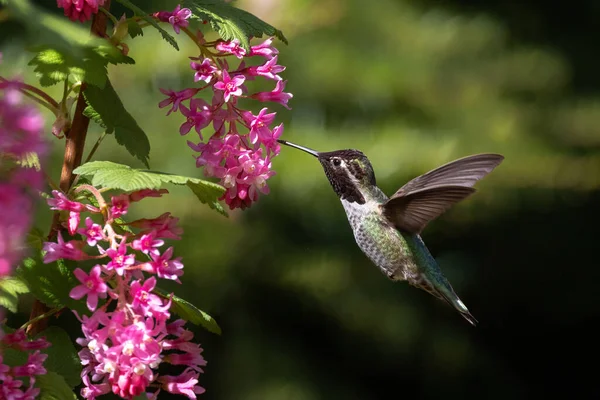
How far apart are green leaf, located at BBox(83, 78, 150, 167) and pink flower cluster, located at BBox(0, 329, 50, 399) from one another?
314 millimetres

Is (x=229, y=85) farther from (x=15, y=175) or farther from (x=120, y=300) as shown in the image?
(x=15, y=175)

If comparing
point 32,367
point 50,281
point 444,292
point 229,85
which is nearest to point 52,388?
point 32,367

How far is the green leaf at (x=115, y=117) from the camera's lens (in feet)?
4.50

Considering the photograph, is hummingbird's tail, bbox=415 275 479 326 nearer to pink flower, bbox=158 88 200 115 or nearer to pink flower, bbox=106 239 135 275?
pink flower, bbox=158 88 200 115

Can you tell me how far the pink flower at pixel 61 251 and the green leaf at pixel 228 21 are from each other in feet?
1.18

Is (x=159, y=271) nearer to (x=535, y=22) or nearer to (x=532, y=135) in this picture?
(x=532, y=135)

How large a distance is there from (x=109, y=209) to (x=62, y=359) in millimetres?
244

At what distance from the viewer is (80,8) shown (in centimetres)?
127

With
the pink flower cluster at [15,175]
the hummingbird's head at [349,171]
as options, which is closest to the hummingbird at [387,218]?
the hummingbird's head at [349,171]

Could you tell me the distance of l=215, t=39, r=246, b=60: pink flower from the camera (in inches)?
56.9

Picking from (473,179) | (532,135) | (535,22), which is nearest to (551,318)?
(532,135)

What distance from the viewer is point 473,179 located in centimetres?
191

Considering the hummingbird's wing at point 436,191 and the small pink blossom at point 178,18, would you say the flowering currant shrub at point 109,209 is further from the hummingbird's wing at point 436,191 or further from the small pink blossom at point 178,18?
the hummingbird's wing at point 436,191

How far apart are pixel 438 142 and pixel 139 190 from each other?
4258mm
